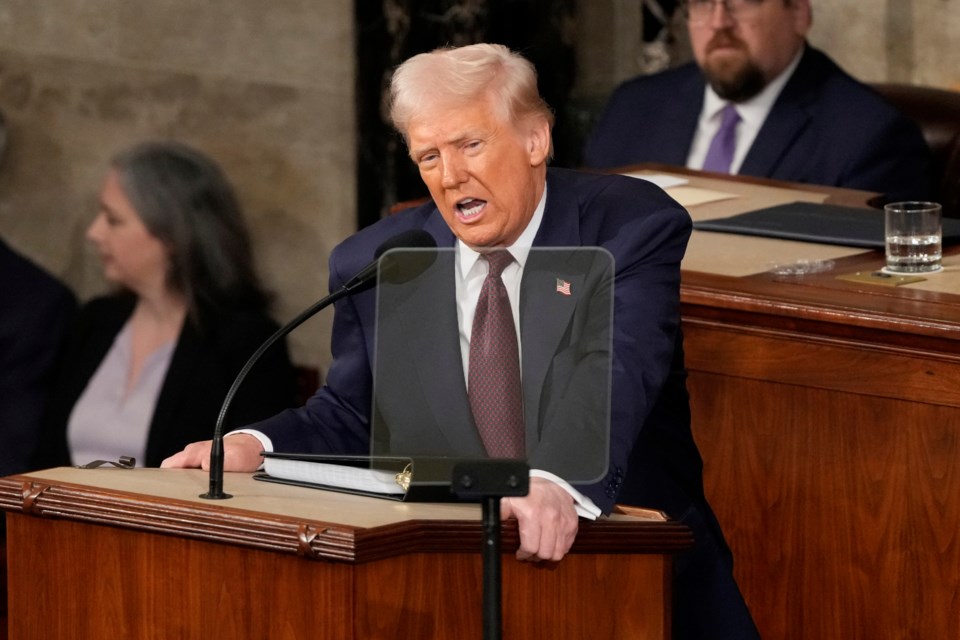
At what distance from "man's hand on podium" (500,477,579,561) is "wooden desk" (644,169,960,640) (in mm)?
978

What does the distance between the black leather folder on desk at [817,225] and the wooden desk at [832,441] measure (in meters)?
0.32

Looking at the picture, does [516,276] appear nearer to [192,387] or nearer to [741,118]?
[192,387]

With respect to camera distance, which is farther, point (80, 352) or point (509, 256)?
point (80, 352)

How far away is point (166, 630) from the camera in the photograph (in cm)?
239

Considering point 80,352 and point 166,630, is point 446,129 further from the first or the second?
point 80,352

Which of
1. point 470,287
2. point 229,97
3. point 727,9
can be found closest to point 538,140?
point 470,287

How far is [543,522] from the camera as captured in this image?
2338 millimetres

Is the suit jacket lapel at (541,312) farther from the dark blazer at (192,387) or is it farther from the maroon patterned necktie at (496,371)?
the dark blazer at (192,387)

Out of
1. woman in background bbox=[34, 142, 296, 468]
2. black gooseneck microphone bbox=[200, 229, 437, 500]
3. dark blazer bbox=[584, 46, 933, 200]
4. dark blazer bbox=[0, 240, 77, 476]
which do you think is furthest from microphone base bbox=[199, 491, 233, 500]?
dark blazer bbox=[584, 46, 933, 200]

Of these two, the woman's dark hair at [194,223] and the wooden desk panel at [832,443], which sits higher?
the woman's dark hair at [194,223]

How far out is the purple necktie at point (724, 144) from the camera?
543 centimetres

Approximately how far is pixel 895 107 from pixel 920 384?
7.33ft

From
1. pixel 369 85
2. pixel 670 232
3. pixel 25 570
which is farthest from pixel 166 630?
pixel 369 85

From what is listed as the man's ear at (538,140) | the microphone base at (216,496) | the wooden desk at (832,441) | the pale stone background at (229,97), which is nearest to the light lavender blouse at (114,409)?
the pale stone background at (229,97)
